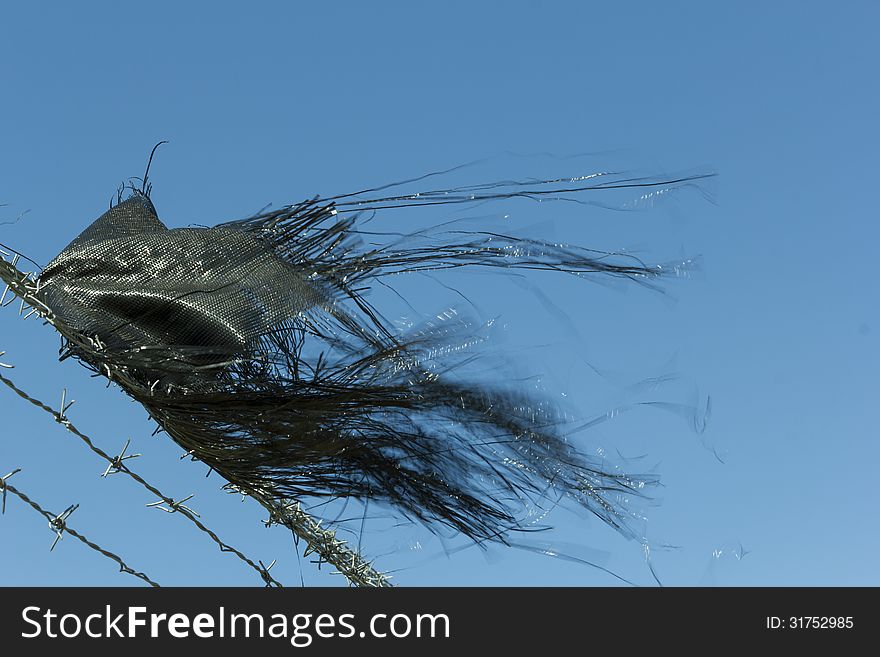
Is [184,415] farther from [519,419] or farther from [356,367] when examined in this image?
[519,419]

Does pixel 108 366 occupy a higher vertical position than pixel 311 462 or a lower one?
higher

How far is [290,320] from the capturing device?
2.78m

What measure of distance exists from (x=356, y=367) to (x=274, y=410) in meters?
0.26

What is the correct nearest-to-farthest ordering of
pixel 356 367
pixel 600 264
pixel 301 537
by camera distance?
pixel 600 264, pixel 356 367, pixel 301 537

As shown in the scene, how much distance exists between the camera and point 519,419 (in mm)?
2795

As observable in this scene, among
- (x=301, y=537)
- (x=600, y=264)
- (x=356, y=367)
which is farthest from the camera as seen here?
(x=301, y=537)

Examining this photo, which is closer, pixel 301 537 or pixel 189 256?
pixel 189 256

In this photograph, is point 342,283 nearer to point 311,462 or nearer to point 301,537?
point 311,462

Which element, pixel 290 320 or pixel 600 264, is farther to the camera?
pixel 290 320

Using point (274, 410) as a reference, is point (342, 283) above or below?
above

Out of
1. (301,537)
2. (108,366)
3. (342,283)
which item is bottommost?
(301,537)

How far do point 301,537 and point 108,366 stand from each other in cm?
94

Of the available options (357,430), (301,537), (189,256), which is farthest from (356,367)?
(301,537)

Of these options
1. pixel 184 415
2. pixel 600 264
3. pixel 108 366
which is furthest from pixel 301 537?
pixel 600 264
